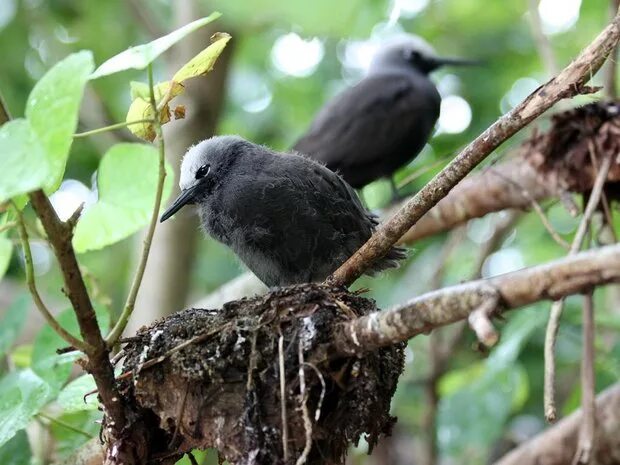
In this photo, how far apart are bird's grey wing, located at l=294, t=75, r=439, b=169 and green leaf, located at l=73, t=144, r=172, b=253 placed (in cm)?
291

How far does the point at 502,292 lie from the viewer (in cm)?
152

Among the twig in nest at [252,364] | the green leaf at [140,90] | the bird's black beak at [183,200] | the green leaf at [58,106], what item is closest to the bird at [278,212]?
the bird's black beak at [183,200]

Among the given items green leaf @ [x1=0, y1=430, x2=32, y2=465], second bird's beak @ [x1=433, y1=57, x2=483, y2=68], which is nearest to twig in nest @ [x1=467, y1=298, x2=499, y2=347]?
green leaf @ [x1=0, y1=430, x2=32, y2=465]

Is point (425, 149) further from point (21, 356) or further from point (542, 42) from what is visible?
point (21, 356)

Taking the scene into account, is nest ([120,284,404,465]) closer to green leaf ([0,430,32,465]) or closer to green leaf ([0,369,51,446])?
green leaf ([0,369,51,446])

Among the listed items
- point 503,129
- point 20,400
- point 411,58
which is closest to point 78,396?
point 20,400

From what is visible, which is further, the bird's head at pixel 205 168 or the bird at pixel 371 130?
the bird at pixel 371 130

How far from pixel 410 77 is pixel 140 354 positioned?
13.1 ft

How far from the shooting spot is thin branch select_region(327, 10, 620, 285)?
200cm

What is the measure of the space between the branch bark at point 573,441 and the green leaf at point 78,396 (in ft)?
6.00

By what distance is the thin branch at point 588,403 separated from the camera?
1761mm

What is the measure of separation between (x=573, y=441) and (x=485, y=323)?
2214 mm

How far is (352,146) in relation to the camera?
5438 millimetres

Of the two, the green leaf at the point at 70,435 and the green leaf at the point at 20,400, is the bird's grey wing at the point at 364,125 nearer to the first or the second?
the green leaf at the point at 70,435
